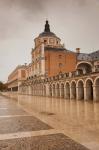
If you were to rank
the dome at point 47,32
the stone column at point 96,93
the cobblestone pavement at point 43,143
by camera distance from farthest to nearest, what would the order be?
the dome at point 47,32, the stone column at point 96,93, the cobblestone pavement at point 43,143

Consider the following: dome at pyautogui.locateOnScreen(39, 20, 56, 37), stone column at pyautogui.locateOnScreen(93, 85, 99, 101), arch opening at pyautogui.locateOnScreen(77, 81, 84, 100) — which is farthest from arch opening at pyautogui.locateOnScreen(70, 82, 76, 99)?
dome at pyautogui.locateOnScreen(39, 20, 56, 37)

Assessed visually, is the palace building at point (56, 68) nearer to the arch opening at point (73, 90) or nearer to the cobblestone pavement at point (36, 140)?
the arch opening at point (73, 90)

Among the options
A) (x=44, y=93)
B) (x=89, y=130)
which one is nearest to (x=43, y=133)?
(x=89, y=130)

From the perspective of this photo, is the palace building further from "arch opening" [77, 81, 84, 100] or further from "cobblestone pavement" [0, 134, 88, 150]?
"cobblestone pavement" [0, 134, 88, 150]

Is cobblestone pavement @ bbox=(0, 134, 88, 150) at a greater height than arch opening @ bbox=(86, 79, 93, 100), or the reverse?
arch opening @ bbox=(86, 79, 93, 100)

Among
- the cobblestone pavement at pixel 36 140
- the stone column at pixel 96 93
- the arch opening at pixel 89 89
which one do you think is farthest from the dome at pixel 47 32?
the cobblestone pavement at pixel 36 140

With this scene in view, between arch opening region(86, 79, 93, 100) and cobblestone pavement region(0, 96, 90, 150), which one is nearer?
cobblestone pavement region(0, 96, 90, 150)

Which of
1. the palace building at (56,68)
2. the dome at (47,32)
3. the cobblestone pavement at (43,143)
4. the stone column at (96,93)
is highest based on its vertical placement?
the dome at (47,32)

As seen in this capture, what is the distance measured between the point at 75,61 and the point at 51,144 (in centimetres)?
5183

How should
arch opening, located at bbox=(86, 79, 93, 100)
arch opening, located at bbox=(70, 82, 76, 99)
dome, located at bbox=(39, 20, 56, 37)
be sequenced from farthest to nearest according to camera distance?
dome, located at bbox=(39, 20, 56, 37) < arch opening, located at bbox=(70, 82, 76, 99) < arch opening, located at bbox=(86, 79, 93, 100)

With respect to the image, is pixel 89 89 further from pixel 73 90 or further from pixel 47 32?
pixel 47 32

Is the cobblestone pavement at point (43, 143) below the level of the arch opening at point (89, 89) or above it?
below

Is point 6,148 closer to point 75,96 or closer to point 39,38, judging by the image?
point 75,96

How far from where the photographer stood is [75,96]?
36.1 m
